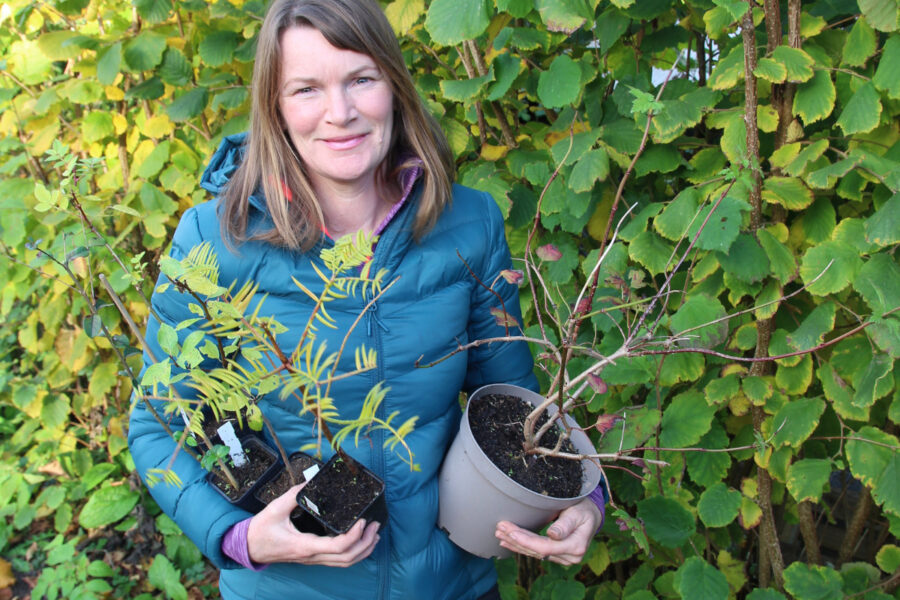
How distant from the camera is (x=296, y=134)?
1176 mm

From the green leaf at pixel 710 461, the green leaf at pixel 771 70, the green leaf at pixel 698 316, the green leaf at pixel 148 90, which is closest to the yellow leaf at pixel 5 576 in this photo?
the green leaf at pixel 148 90

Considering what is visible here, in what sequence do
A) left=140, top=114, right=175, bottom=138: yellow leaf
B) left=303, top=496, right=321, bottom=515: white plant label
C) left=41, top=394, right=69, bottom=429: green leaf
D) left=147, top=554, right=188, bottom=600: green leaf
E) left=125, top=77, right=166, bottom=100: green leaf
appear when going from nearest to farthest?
left=303, top=496, right=321, bottom=515: white plant label
left=125, top=77, right=166, bottom=100: green leaf
left=140, top=114, right=175, bottom=138: yellow leaf
left=147, top=554, right=188, bottom=600: green leaf
left=41, top=394, right=69, bottom=429: green leaf

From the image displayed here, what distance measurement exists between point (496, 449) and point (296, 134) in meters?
0.68

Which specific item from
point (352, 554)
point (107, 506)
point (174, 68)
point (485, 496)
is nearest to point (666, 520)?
point (485, 496)

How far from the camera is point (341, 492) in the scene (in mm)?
1075

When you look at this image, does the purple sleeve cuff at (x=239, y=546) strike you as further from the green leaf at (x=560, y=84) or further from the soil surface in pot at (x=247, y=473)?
the green leaf at (x=560, y=84)

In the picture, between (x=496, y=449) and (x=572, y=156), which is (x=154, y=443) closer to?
(x=496, y=449)

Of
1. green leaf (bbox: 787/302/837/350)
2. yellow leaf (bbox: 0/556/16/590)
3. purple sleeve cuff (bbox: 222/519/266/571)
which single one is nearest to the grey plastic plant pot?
purple sleeve cuff (bbox: 222/519/266/571)

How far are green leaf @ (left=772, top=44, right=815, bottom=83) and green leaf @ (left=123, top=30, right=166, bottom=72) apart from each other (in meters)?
1.69

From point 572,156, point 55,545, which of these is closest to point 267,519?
point 572,156

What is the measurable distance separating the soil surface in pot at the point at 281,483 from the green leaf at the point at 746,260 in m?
0.90

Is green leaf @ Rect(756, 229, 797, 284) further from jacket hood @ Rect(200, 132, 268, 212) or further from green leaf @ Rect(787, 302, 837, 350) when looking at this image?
jacket hood @ Rect(200, 132, 268, 212)

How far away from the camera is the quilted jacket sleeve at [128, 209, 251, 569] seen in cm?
115

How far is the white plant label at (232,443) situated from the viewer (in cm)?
113
